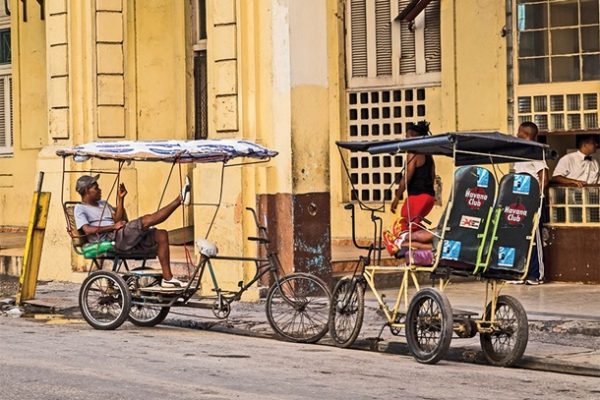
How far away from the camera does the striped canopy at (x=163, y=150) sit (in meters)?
15.4

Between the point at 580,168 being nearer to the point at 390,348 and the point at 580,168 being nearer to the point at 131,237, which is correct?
the point at 390,348

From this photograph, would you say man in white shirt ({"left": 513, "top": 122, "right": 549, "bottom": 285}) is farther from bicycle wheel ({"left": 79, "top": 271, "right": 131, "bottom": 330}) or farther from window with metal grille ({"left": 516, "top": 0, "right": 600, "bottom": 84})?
bicycle wheel ({"left": 79, "top": 271, "right": 131, "bottom": 330})

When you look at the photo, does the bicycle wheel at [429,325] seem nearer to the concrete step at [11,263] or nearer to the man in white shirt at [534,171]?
the man in white shirt at [534,171]

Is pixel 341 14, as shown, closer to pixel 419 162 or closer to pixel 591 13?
pixel 591 13

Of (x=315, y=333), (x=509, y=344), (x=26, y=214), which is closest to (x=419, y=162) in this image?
(x=315, y=333)

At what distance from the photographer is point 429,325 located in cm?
1281

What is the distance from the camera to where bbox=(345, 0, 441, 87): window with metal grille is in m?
20.6

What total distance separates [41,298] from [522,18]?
6.81 meters

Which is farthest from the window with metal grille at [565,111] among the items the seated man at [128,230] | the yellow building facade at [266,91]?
the seated man at [128,230]

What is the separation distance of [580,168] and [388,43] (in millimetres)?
4163

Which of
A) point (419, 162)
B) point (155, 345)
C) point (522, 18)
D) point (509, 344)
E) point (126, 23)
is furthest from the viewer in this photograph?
point (126, 23)

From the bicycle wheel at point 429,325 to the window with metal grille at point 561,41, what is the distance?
6528 mm

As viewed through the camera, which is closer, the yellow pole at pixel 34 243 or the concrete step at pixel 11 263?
the yellow pole at pixel 34 243

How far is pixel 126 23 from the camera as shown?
20.9m
